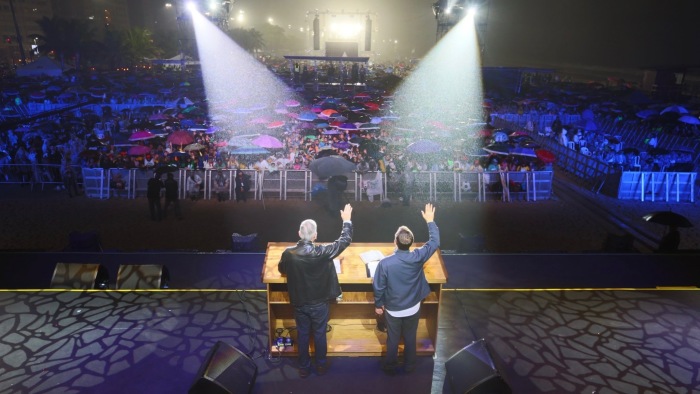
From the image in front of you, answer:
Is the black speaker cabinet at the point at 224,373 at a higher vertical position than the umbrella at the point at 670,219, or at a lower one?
lower

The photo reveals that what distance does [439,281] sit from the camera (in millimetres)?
5340

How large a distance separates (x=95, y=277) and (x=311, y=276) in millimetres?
→ 4581

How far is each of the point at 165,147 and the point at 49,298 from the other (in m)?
10.8

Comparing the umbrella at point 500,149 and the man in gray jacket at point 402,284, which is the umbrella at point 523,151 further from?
the man in gray jacket at point 402,284

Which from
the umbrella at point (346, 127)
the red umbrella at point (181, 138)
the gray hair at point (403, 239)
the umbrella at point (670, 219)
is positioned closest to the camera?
the gray hair at point (403, 239)

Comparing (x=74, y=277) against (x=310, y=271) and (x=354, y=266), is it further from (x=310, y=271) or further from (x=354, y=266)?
(x=354, y=266)

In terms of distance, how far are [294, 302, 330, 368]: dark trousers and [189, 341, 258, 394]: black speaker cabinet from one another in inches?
25.1

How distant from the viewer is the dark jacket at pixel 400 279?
478 cm

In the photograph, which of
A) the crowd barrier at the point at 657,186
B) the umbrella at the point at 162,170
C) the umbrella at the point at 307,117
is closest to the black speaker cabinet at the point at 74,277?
the umbrella at the point at 162,170

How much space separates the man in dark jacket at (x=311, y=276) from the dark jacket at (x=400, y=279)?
519mm

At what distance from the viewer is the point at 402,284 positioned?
190 inches

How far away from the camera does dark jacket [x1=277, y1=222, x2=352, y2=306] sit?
15.8 ft

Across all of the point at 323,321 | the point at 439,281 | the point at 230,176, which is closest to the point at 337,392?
the point at 323,321

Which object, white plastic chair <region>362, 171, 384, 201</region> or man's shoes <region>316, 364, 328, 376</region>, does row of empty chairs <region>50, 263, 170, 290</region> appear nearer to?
man's shoes <region>316, 364, 328, 376</region>
